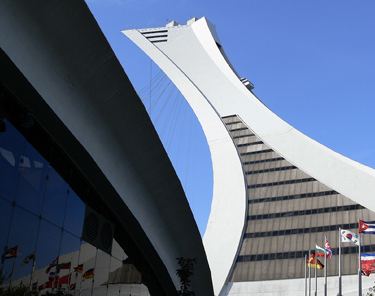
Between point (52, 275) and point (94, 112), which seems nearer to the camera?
point (52, 275)

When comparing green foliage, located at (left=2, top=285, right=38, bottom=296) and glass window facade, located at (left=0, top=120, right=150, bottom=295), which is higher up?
glass window facade, located at (left=0, top=120, right=150, bottom=295)

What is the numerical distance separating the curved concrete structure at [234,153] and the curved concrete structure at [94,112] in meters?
34.5

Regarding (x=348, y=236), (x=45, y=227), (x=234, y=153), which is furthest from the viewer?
(x=234, y=153)

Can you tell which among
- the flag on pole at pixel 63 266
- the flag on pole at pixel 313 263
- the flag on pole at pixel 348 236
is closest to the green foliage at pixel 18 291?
the flag on pole at pixel 63 266

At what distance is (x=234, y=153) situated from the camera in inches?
2352

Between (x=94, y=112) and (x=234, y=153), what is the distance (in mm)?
50155

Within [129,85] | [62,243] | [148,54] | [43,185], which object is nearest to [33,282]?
[62,243]

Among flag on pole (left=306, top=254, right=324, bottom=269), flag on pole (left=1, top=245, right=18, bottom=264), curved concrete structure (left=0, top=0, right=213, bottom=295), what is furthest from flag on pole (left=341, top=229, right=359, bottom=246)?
flag on pole (left=1, top=245, right=18, bottom=264)

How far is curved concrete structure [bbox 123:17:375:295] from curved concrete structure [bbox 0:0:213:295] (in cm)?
3452

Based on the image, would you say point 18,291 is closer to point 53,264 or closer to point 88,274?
point 53,264

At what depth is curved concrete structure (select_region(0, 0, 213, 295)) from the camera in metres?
8.38

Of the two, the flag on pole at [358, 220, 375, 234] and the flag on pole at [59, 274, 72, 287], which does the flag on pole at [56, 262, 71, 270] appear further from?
the flag on pole at [358, 220, 375, 234]

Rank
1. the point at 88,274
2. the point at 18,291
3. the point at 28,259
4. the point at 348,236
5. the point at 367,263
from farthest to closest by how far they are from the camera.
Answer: the point at 348,236 → the point at 367,263 → the point at 88,274 → the point at 28,259 → the point at 18,291

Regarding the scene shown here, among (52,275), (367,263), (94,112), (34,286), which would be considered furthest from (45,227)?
(367,263)
